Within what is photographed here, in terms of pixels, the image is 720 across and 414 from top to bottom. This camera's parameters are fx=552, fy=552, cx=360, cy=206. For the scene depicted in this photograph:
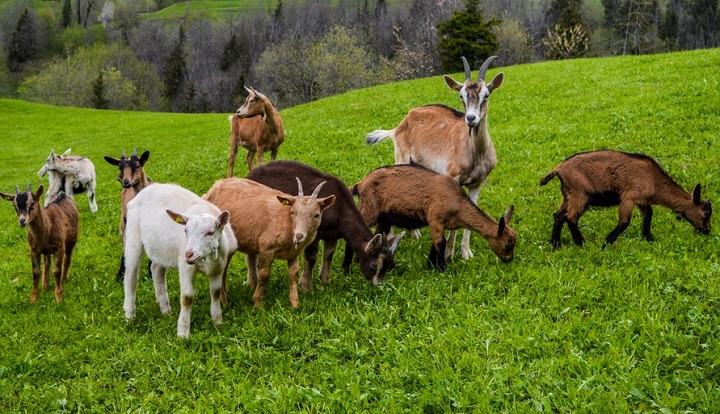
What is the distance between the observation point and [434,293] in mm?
7469

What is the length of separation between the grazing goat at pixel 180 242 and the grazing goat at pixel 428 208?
8.81ft

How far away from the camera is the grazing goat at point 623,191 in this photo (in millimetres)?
8375

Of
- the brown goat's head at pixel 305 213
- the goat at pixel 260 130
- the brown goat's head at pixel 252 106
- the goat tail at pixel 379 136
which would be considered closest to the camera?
the brown goat's head at pixel 305 213

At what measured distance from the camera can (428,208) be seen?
8.64 meters

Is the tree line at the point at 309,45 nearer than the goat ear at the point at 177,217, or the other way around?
the goat ear at the point at 177,217

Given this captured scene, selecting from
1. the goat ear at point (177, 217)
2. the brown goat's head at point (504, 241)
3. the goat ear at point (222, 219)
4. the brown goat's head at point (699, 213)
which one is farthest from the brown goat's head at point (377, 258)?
the brown goat's head at point (699, 213)

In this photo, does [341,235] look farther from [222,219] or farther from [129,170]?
[129,170]

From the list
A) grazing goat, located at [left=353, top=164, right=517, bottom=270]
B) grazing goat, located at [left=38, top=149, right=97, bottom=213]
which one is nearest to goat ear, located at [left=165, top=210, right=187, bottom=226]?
grazing goat, located at [left=353, top=164, right=517, bottom=270]

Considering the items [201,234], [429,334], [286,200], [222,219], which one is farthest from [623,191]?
[201,234]

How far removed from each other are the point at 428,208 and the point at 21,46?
440 feet

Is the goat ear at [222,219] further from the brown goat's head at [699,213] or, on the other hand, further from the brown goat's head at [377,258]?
the brown goat's head at [699,213]

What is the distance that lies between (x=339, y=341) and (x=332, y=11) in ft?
459

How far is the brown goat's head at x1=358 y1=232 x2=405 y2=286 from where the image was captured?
797cm

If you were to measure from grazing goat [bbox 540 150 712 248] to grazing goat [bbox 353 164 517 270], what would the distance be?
42.4 inches
